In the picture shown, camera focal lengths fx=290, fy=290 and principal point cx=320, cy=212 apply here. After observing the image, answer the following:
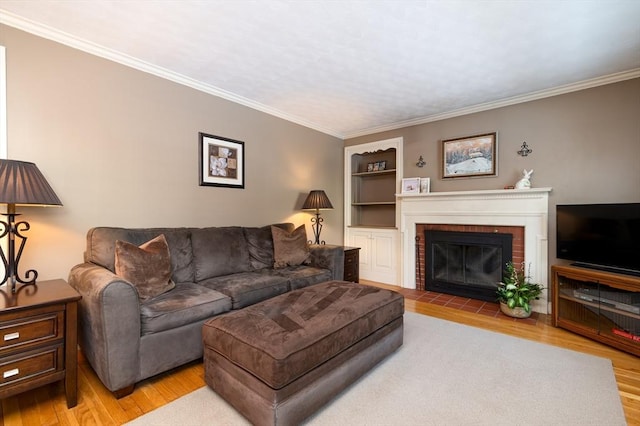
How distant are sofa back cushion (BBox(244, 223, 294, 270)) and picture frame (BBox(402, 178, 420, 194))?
213 centimetres

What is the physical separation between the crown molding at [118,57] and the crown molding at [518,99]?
5.84 ft

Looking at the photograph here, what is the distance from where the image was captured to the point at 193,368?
208 cm

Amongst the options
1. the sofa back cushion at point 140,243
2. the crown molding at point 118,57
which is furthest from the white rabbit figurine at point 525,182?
the sofa back cushion at point 140,243

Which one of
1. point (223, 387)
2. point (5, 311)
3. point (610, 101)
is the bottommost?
point (223, 387)

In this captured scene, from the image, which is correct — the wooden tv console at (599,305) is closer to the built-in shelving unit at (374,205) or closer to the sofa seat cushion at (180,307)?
the built-in shelving unit at (374,205)

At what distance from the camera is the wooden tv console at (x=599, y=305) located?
7.56ft

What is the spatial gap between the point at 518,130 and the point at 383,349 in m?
3.03

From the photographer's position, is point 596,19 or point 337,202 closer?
point 596,19

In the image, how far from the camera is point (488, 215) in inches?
139

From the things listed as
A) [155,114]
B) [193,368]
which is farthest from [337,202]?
[193,368]

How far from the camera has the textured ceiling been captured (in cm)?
194

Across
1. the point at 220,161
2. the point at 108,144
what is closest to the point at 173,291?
the point at 108,144

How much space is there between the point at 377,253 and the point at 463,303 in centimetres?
143

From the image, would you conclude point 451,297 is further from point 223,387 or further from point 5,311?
point 5,311
